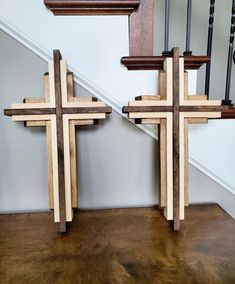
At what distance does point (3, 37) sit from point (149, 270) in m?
0.79

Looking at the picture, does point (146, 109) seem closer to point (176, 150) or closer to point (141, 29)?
point (176, 150)

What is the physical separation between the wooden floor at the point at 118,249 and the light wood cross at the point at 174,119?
0.09 metres

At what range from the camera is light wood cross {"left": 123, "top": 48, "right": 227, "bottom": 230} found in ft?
2.19

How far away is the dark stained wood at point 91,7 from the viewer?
720mm

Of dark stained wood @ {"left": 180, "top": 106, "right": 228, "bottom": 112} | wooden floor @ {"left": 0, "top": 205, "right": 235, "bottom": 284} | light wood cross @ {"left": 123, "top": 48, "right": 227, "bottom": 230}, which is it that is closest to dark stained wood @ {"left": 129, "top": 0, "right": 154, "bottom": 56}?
light wood cross @ {"left": 123, "top": 48, "right": 227, "bottom": 230}

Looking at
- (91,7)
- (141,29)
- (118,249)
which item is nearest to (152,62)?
(141,29)

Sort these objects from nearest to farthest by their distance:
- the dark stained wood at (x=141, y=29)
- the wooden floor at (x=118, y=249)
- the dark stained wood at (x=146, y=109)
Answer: the wooden floor at (x=118, y=249) < the dark stained wood at (x=146, y=109) < the dark stained wood at (x=141, y=29)

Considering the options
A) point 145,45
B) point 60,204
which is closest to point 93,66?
point 145,45

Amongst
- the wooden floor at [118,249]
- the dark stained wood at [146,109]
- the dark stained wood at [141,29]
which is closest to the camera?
the wooden floor at [118,249]

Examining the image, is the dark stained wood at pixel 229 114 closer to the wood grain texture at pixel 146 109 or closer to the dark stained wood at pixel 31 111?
the wood grain texture at pixel 146 109

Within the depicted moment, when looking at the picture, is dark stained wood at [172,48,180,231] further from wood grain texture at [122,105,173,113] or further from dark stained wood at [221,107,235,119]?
dark stained wood at [221,107,235,119]

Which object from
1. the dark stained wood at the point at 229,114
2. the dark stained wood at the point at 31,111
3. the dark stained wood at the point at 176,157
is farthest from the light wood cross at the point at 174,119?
the dark stained wood at the point at 31,111

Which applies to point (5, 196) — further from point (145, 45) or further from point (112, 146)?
point (145, 45)

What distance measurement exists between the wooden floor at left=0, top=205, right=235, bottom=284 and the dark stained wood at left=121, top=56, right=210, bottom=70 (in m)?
0.48
